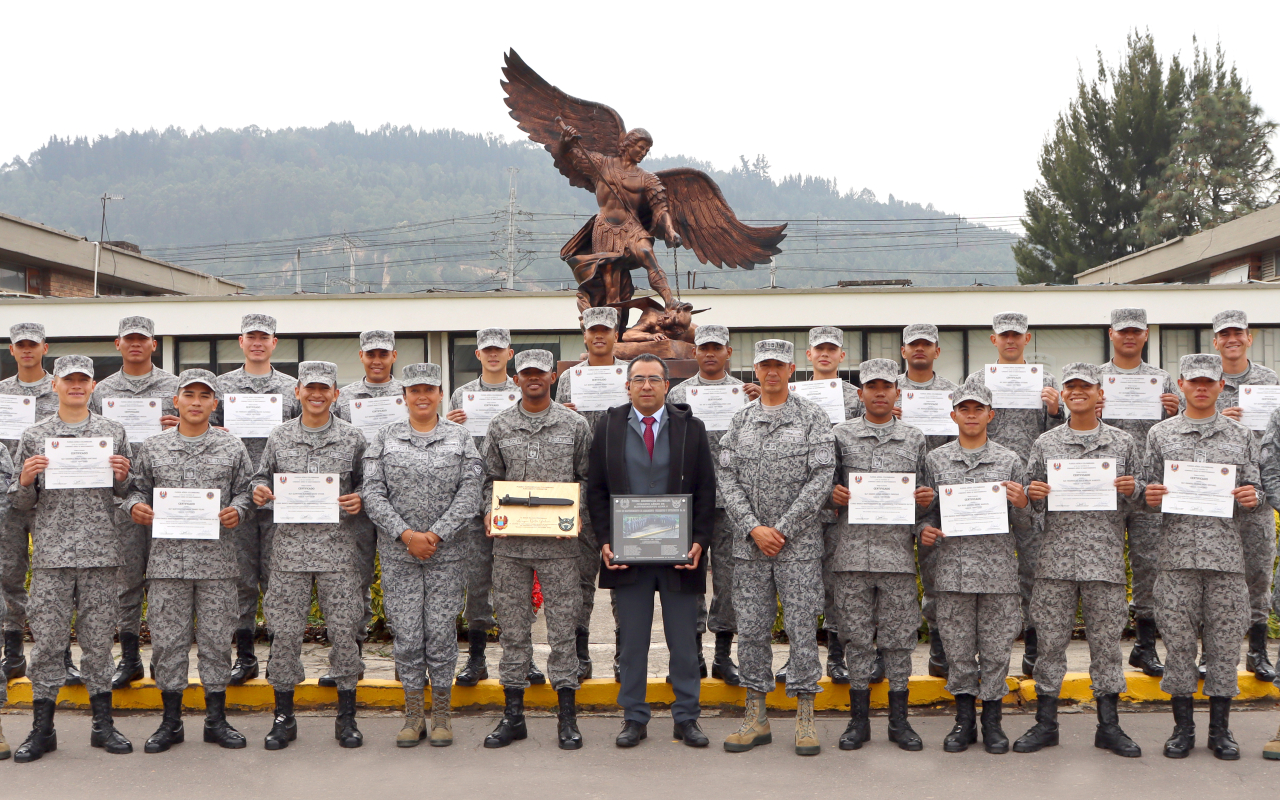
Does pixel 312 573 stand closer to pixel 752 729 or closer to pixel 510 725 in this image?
pixel 510 725

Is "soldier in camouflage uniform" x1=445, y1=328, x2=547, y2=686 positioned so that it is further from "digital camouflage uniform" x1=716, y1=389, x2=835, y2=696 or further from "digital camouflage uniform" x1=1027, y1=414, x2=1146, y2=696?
"digital camouflage uniform" x1=1027, y1=414, x2=1146, y2=696

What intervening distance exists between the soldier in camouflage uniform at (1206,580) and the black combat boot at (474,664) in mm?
3709

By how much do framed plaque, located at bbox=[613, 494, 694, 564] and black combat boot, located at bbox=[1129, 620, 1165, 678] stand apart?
9.98ft

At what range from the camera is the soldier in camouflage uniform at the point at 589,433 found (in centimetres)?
598

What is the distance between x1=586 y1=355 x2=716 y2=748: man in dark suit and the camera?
5418 mm

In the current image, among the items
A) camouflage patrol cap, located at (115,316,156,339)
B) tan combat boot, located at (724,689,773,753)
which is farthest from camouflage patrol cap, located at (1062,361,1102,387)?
camouflage patrol cap, located at (115,316,156,339)

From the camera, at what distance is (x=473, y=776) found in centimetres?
498

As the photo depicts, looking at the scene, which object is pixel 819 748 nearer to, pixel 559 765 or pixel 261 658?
pixel 559 765

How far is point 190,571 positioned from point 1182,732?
5.08 meters

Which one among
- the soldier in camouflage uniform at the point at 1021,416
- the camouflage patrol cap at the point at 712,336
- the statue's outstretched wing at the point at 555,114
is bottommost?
the soldier in camouflage uniform at the point at 1021,416

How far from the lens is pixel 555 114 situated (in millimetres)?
9602

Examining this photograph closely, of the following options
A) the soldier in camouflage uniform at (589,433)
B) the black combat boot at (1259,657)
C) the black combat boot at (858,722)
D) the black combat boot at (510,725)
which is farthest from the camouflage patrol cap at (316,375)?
the black combat boot at (1259,657)

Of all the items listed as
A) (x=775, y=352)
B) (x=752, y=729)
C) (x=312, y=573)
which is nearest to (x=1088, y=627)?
(x=752, y=729)

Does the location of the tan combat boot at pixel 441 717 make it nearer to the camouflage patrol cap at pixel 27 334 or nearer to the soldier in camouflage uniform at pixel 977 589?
the soldier in camouflage uniform at pixel 977 589
